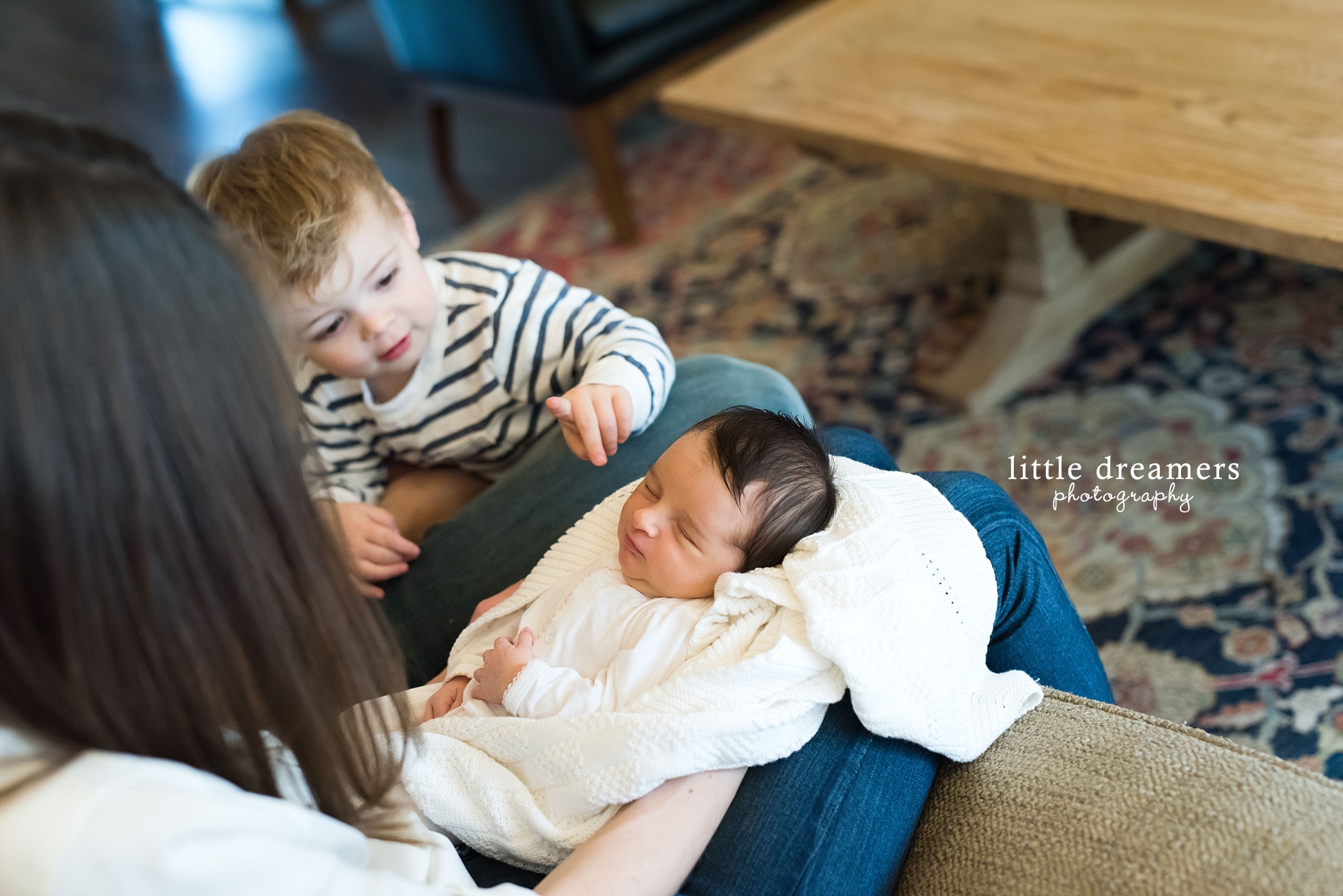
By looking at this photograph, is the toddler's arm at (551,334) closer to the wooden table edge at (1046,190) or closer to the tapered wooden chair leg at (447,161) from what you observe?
the wooden table edge at (1046,190)

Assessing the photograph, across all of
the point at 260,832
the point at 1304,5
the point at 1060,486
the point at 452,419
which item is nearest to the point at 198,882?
the point at 260,832

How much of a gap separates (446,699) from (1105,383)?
131 centimetres

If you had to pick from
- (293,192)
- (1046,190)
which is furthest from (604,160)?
(293,192)

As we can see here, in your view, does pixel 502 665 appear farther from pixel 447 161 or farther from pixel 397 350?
pixel 447 161

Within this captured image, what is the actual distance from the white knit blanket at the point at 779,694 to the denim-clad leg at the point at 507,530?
0.18m

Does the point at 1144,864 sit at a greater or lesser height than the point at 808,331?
greater

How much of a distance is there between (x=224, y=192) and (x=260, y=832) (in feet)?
2.19

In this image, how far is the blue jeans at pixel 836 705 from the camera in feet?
2.34

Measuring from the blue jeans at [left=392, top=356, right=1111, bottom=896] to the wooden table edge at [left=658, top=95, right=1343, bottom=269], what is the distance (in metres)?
0.47

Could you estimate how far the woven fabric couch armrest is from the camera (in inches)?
24.6

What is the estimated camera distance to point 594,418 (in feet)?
3.08

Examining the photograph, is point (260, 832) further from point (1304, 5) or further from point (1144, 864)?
point (1304, 5)

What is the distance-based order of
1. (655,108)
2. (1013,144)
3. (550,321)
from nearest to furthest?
(550,321), (1013,144), (655,108)

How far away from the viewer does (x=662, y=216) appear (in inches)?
104
